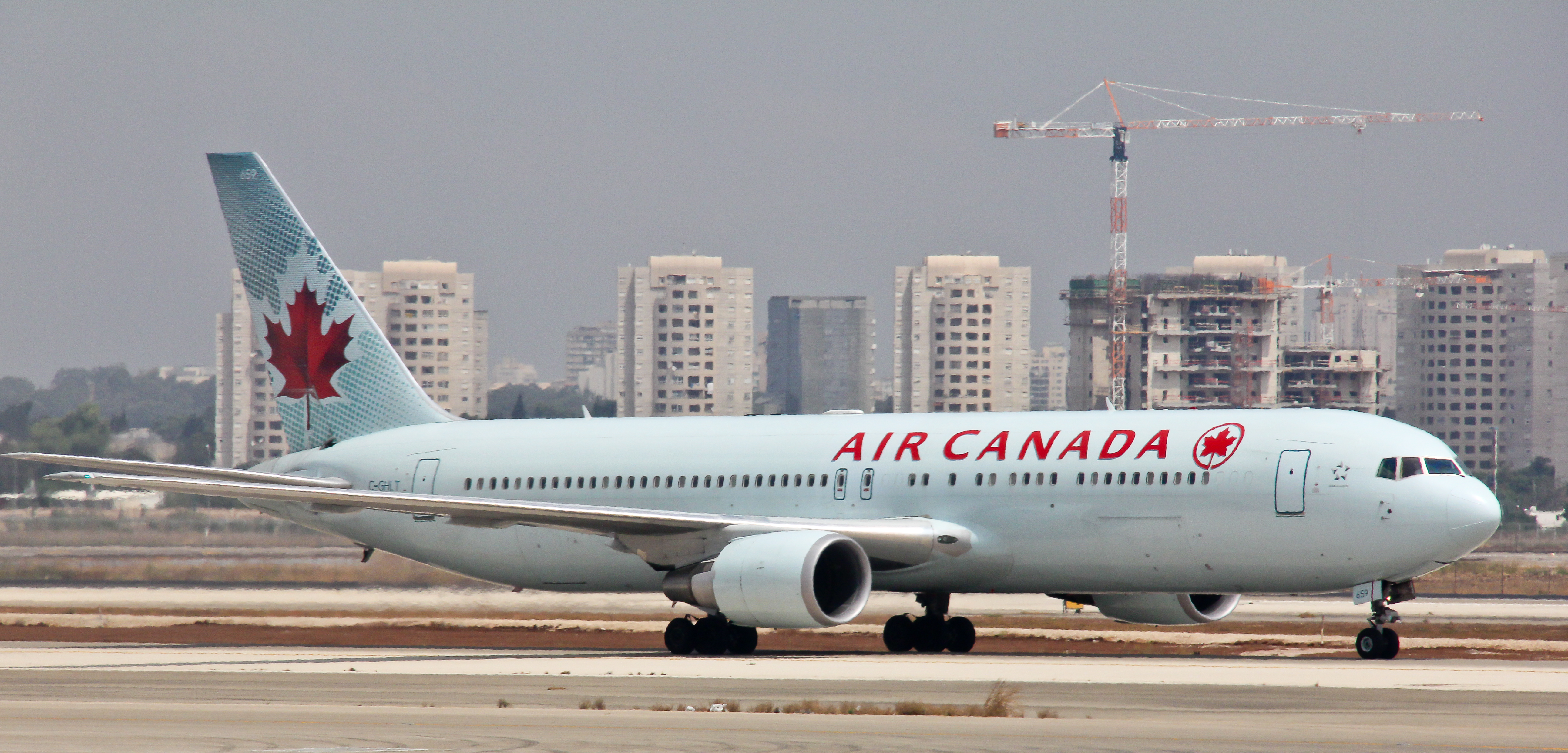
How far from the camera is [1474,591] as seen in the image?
51344mm

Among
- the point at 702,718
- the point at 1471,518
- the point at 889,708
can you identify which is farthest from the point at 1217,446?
the point at 702,718

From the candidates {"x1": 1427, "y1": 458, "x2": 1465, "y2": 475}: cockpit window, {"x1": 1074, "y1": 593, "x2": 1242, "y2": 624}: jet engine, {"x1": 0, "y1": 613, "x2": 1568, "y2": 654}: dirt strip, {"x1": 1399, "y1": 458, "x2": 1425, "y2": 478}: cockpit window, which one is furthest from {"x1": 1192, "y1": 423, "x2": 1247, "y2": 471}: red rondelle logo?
{"x1": 0, "y1": 613, "x2": 1568, "y2": 654}: dirt strip

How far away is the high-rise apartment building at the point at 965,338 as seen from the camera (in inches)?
6890

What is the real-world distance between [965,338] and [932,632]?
14483 centimetres

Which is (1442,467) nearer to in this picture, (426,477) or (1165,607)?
(1165,607)

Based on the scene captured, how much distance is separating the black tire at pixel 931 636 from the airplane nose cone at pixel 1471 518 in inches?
330

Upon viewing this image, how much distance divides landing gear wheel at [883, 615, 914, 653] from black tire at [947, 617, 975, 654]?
59 centimetres

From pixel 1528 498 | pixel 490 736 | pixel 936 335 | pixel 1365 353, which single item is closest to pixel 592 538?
pixel 490 736

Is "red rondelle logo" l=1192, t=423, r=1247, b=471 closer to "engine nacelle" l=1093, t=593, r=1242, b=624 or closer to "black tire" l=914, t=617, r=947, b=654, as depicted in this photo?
"engine nacelle" l=1093, t=593, r=1242, b=624

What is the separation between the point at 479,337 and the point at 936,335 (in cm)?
4812

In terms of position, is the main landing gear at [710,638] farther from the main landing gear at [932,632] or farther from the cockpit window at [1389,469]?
the cockpit window at [1389,469]

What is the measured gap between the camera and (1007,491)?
2873 cm

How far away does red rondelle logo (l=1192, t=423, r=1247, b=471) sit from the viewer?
1075 inches

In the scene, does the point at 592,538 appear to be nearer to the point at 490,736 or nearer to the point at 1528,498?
the point at 490,736
